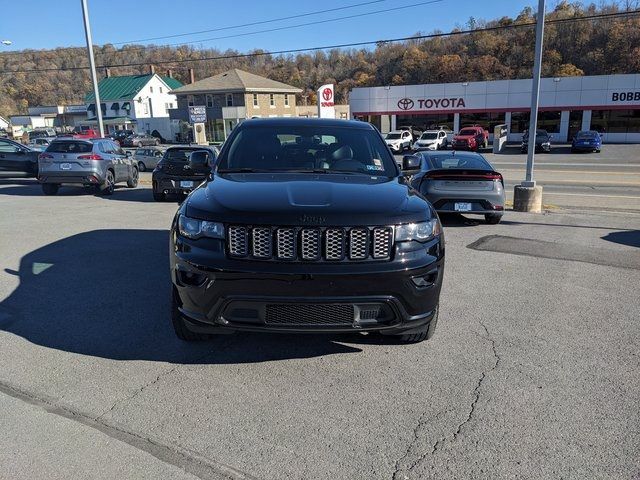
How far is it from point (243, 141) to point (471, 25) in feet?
374

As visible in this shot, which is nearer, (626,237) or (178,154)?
(626,237)

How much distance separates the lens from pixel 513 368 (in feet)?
12.6

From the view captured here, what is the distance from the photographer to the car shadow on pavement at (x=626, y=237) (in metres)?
8.28

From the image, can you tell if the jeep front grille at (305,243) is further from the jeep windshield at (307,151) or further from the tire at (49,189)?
the tire at (49,189)

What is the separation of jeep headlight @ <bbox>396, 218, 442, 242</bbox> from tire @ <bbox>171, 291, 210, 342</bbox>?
1723 mm

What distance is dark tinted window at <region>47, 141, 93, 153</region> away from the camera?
13.8m

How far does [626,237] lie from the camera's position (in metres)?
8.77

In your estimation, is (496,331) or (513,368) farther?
(496,331)

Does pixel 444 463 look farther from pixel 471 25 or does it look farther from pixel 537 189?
pixel 471 25

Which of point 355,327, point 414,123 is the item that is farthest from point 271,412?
point 414,123

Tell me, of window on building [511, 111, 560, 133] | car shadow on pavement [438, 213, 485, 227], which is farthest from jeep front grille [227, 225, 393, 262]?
window on building [511, 111, 560, 133]

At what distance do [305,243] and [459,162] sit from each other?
7598 millimetres

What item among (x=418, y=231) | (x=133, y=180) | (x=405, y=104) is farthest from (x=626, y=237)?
(x=405, y=104)

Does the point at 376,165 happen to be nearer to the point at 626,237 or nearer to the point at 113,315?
the point at 113,315
